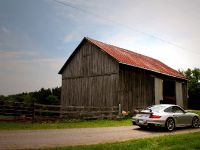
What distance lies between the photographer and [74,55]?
26.9m

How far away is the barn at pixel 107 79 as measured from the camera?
891 inches

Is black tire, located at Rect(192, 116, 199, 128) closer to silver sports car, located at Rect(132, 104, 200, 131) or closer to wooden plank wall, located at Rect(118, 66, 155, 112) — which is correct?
silver sports car, located at Rect(132, 104, 200, 131)

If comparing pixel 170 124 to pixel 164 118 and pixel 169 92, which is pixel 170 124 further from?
pixel 169 92

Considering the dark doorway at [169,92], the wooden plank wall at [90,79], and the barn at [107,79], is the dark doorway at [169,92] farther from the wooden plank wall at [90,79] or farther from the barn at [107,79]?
the wooden plank wall at [90,79]

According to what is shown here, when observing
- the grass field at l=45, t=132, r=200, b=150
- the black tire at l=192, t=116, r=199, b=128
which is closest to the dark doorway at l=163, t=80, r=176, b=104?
the black tire at l=192, t=116, r=199, b=128

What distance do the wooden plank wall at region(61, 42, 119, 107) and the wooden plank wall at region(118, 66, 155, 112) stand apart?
76 cm

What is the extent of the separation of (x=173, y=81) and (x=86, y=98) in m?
11.5

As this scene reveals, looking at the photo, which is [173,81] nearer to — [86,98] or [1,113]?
[86,98]

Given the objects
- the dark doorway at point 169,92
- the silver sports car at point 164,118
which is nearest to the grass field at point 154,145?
the silver sports car at point 164,118

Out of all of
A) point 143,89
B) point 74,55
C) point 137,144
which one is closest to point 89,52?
point 74,55

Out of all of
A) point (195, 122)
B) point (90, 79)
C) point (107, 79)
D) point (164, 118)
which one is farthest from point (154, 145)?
point (90, 79)

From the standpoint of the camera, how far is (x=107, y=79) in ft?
76.0

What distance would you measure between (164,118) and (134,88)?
1103 centimetres

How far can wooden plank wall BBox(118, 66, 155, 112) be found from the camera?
2258 centimetres
